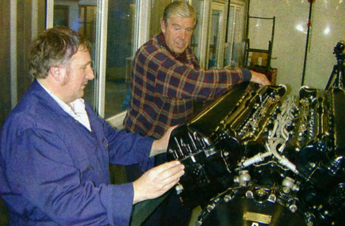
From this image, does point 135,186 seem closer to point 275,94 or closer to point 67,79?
point 67,79

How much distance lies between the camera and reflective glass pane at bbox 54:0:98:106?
218cm

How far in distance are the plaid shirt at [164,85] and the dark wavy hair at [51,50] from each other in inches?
21.8

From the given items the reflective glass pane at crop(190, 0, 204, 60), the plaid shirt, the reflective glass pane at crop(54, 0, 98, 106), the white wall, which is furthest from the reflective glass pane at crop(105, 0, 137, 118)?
the white wall

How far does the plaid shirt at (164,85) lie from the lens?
62.4 inches

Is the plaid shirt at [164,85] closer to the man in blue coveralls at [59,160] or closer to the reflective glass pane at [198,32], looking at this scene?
the man in blue coveralls at [59,160]

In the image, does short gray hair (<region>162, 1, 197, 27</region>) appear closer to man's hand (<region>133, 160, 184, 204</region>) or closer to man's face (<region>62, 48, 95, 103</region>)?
man's face (<region>62, 48, 95, 103</region>)

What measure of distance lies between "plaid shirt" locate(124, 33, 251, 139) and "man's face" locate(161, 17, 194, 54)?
0.14ft

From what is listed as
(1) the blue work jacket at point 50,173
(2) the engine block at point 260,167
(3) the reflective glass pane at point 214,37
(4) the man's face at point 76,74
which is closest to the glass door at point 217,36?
(3) the reflective glass pane at point 214,37

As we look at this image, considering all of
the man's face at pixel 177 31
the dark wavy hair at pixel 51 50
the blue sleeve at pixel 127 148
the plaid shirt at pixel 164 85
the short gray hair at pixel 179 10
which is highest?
the short gray hair at pixel 179 10

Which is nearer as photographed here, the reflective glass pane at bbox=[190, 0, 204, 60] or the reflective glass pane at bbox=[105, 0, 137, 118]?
the reflective glass pane at bbox=[105, 0, 137, 118]

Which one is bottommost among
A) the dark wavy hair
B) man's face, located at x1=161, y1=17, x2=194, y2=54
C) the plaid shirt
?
the plaid shirt

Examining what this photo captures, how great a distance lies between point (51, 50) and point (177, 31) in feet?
2.96

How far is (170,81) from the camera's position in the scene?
162 cm

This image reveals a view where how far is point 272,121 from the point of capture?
1438 mm
